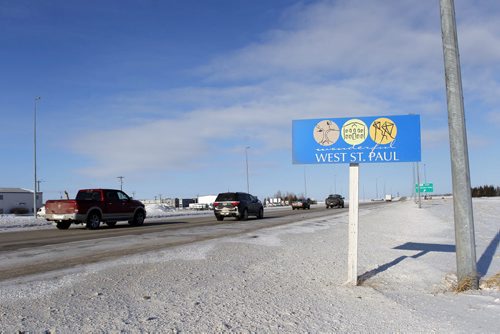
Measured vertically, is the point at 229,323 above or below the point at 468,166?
below

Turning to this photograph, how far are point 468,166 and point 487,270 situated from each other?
10.1ft

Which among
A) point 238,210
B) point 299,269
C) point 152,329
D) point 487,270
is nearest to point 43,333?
point 152,329

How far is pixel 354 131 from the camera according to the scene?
8680mm

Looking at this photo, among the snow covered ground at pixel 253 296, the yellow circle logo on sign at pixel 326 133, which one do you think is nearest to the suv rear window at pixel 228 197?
the snow covered ground at pixel 253 296

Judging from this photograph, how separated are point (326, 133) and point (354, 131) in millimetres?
528

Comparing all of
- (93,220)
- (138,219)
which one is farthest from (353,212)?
(138,219)

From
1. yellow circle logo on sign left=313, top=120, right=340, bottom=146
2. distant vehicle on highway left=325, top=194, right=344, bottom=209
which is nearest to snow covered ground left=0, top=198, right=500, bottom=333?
yellow circle logo on sign left=313, top=120, right=340, bottom=146

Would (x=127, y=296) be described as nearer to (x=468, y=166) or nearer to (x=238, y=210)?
(x=468, y=166)

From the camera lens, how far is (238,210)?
2928 cm

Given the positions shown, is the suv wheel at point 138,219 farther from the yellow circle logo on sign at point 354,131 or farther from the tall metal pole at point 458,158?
the tall metal pole at point 458,158

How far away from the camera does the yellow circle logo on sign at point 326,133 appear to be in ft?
28.6

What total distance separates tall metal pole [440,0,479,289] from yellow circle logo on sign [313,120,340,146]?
6.61 feet

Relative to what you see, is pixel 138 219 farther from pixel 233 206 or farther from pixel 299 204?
pixel 299 204

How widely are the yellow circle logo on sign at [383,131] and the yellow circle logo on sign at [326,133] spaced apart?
67cm
